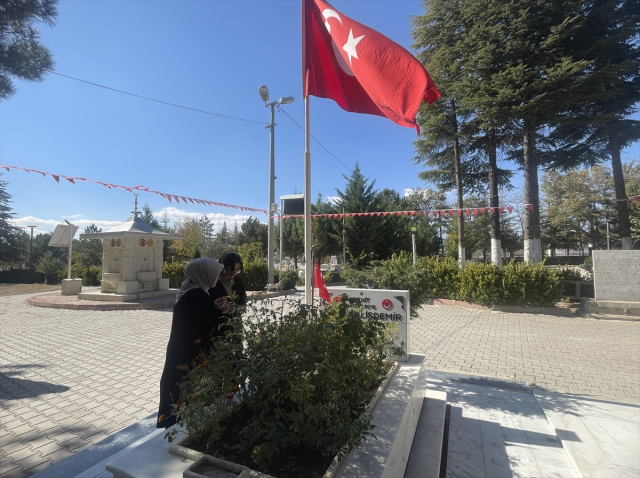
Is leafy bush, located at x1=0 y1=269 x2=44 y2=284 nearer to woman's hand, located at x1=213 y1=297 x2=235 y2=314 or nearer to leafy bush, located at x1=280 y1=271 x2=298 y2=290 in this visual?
Answer: leafy bush, located at x1=280 y1=271 x2=298 y2=290

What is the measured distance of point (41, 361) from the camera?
537 centimetres

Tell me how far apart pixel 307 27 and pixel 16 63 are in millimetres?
5110

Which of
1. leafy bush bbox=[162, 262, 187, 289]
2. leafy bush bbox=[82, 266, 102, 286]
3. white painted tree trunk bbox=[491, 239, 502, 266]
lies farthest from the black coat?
leafy bush bbox=[82, 266, 102, 286]

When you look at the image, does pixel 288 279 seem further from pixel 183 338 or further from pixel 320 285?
pixel 183 338

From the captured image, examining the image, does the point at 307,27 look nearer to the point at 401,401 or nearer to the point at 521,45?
the point at 401,401

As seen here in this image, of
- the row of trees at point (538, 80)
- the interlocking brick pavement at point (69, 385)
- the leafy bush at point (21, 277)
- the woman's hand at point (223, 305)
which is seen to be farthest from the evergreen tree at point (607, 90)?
the leafy bush at point (21, 277)

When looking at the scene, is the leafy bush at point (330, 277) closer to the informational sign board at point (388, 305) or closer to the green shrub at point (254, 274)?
the green shrub at point (254, 274)

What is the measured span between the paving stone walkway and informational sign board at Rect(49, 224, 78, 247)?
608 cm

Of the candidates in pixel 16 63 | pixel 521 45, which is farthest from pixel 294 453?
pixel 521 45

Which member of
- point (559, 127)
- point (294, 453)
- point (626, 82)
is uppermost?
point (626, 82)

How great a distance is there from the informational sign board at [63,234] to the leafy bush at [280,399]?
636 inches

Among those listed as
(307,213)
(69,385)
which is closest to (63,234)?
(69,385)

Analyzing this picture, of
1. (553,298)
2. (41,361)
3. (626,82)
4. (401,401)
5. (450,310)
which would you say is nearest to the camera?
(401,401)

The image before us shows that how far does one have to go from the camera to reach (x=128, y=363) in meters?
5.27
